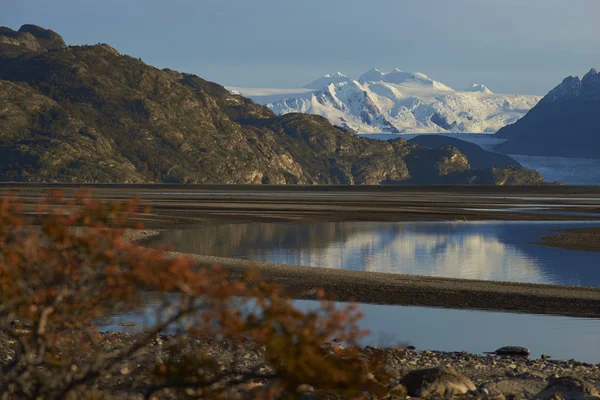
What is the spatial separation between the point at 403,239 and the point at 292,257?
1919 centimetres

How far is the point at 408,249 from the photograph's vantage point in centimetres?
6172

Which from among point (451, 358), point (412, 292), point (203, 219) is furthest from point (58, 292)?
point (203, 219)

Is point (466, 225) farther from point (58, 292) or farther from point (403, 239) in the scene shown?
point (58, 292)

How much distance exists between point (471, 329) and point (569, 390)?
11.5m

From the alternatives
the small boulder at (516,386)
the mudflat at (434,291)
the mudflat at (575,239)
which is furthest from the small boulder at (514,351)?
the mudflat at (575,239)

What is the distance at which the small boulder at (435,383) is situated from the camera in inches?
714

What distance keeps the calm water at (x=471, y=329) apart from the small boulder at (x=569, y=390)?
642 cm

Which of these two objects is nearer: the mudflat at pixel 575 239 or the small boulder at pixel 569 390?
the small boulder at pixel 569 390

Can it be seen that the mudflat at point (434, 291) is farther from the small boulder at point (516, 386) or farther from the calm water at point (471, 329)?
the small boulder at point (516, 386)

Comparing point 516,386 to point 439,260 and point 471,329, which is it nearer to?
point 471,329

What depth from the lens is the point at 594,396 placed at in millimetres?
17641

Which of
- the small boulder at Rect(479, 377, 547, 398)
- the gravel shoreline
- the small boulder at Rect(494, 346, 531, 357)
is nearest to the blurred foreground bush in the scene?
the gravel shoreline

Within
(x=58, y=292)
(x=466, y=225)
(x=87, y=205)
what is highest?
(x=87, y=205)

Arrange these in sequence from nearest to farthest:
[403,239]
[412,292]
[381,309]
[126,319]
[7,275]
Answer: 1. [7,275]
2. [126,319]
3. [381,309]
4. [412,292]
5. [403,239]
